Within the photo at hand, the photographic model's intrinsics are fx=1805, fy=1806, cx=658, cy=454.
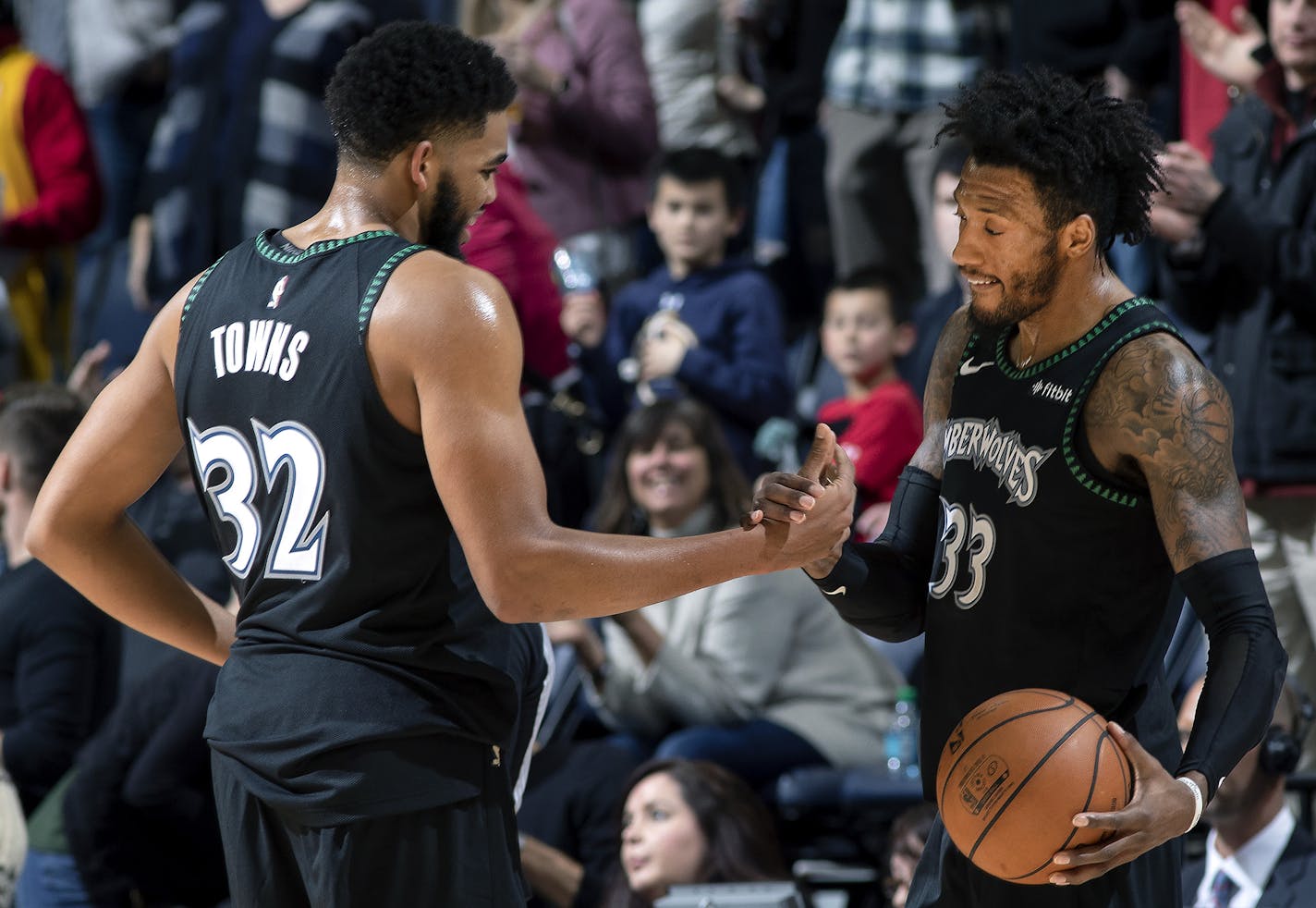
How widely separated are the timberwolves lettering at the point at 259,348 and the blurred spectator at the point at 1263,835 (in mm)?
2782

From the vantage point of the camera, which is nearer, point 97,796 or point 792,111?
point 97,796

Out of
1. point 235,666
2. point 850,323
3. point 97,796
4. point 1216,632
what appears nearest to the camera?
point 1216,632

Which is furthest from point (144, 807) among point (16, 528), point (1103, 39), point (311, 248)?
point (1103, 39)

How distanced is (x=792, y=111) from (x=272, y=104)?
2.30 metres

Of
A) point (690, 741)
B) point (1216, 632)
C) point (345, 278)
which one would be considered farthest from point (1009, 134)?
point (690, 741)

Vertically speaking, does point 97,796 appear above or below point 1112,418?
below

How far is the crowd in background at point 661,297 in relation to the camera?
553 centimetres

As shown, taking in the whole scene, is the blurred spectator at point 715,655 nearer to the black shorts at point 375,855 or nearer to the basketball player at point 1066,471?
the basketball player at point 1066,471

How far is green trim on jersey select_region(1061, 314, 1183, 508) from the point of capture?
3.16m

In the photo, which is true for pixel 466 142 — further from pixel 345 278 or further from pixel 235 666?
pixel 235 666

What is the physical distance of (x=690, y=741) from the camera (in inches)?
232

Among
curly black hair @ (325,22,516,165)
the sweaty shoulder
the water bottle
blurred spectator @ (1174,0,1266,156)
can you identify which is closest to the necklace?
the sweaty shoulder

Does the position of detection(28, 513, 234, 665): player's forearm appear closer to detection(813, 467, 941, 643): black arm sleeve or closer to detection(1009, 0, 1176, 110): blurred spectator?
detection(813, 467, 941, 643): black arm sleeve

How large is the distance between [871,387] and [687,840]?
230cm
